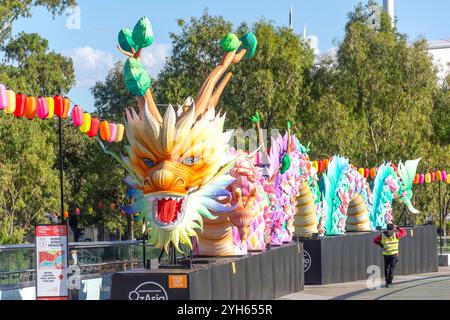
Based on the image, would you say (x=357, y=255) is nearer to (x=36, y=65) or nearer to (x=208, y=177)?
(x=208, y=177)

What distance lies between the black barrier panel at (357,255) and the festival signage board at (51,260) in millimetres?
8904

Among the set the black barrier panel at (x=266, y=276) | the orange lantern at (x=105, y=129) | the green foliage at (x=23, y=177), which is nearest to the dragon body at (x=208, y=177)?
the black barrier panel at (x=266, y=276)

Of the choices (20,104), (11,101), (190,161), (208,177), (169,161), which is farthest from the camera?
(20,104)

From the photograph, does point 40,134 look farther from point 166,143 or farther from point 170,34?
point 166,143

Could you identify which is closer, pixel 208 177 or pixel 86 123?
pixel 208 177

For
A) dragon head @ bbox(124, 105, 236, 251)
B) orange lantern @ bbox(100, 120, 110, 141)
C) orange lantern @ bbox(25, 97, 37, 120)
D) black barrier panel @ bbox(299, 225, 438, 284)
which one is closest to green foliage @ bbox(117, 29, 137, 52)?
dragon head @ bbox(124, 105, 236, 251)

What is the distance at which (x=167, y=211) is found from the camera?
14.3m

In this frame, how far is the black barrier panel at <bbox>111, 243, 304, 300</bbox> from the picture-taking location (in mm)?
13148

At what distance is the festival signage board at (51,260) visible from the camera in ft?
51.7

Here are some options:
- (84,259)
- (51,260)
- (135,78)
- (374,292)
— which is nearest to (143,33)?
(135,78)

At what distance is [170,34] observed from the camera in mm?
44562

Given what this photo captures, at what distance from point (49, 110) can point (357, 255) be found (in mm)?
11470

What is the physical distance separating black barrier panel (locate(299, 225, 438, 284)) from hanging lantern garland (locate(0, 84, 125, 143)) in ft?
22.2
